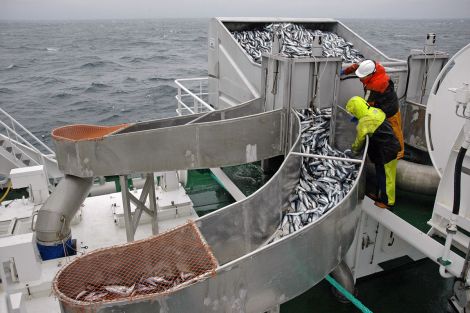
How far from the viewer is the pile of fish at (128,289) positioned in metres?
3.68

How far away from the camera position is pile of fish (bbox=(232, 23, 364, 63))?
393 inches

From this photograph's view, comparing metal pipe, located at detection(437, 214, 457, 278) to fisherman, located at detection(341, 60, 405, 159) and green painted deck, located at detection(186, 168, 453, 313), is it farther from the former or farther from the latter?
green painted deck, located at detection(186, 168, 453, 313)

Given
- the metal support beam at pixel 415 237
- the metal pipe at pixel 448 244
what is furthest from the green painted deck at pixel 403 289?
the metal pipe at pixel 448 244

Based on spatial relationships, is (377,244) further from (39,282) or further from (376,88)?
(39,282)

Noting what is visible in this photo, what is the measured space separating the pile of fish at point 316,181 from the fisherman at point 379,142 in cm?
41

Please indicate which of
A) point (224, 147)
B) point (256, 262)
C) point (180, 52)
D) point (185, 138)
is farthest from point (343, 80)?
point (180, 52)

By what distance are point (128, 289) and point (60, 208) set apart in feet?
10.9

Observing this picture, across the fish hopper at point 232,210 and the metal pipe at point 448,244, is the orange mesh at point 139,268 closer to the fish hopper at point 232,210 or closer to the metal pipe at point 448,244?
the fish hopper at point 232,210

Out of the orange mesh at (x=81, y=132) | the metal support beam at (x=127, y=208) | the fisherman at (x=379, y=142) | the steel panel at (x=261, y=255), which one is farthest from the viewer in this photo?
the metal support beam at (x=127, y=208)

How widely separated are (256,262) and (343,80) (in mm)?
4785

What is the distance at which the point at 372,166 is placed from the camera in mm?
7559

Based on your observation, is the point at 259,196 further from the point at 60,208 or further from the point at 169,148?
the point at 60,208

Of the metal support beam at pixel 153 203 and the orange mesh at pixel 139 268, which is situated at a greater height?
the orange mesh at pixel 139 268

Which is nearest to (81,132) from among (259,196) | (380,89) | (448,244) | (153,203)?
(153,203)
